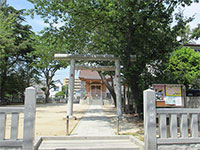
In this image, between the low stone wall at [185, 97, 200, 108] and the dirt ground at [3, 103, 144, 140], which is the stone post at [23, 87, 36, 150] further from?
the low stone wall at [185, 97, 200, 108]

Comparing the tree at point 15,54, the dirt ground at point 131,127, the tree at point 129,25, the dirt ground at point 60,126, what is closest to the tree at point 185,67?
the tree at point 129,25

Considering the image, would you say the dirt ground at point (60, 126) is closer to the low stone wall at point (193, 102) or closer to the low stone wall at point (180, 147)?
the low stone wall at point (180, 147)

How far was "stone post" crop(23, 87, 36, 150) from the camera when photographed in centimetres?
463

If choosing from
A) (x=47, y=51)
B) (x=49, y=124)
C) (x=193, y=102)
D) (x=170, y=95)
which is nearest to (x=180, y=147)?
(x=170, y=95)

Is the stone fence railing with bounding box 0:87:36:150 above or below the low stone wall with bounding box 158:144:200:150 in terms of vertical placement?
above

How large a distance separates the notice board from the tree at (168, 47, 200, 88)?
245 centimetres

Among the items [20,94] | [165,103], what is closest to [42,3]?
[165,103]

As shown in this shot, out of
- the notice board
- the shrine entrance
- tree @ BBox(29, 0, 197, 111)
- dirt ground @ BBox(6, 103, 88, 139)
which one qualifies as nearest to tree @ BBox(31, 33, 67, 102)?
tree @ BBox(29, 0, 197, 111)

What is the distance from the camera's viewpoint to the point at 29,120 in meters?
4.71

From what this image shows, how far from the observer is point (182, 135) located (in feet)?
16.9

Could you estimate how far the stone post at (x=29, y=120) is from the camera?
463cm

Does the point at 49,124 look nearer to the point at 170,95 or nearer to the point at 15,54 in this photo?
the point at 170,95

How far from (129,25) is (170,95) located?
4550mm

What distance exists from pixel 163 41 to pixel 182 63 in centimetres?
250
